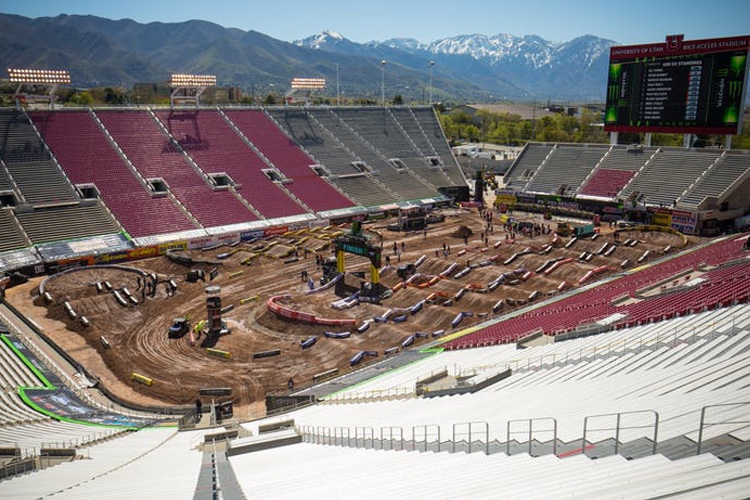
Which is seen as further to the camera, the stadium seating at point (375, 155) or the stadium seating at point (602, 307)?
the stadium seating at point (375, 155)

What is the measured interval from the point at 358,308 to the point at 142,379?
48.4 feet

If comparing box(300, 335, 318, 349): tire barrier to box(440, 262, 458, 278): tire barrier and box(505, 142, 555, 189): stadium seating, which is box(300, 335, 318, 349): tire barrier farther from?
box(505, 142, 555, 189): stadium seating

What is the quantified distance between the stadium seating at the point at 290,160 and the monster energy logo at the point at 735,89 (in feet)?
134

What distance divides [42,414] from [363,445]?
600 inches

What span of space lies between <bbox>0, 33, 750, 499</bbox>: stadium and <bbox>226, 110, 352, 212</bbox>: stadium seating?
0.40 meters

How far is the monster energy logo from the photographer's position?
52.1 m

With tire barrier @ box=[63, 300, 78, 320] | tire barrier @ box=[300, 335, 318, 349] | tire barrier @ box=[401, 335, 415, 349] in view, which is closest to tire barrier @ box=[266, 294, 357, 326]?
tire barrier @ box=[300, 335, 318, 349]

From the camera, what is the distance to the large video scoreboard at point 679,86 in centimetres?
5253

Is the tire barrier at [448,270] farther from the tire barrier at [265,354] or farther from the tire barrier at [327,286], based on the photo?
the tire barrier at [265,354]

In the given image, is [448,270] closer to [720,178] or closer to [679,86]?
[679,86]

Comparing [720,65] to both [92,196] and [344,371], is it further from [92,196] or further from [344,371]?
[92,196]

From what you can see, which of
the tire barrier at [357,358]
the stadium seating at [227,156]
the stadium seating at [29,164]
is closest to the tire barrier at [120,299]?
the tire barrier at [357,358]

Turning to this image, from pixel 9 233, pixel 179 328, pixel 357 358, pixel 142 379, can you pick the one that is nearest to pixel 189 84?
pixel 9 233

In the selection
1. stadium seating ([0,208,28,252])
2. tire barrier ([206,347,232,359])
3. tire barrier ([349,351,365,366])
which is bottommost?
tire barrier ([206,347,232,359])
